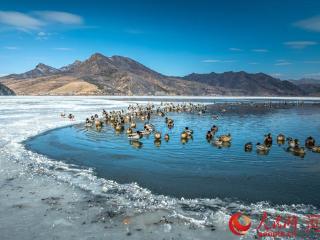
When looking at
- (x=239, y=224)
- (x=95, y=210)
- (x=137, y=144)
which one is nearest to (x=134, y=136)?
(x=137, y=144)

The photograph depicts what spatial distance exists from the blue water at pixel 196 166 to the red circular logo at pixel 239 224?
6.62 feet

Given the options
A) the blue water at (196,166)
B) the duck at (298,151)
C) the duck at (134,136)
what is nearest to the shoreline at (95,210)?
the blue water at (196,166)

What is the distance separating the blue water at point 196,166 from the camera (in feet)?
47.8

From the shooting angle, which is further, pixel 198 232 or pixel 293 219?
pixel 293 219

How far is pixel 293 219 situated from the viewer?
1137cm

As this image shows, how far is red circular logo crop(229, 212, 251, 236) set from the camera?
10469mm

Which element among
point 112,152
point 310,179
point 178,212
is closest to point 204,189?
point 178,212

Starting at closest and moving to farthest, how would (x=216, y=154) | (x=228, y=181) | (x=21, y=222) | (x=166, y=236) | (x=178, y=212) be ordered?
(x=166, y=236) → (x=21, y=222) → (x=178, y=212) → (x=228, y=181) → (x=216, y=154)

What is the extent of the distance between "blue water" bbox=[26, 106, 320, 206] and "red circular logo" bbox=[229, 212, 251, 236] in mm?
2018

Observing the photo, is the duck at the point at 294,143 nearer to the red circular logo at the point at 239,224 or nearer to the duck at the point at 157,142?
the duck at the point at 157,142

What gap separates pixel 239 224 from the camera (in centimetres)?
1097

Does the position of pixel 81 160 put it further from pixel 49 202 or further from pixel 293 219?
pixel 293 219

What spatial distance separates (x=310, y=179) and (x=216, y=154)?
21.9 ft

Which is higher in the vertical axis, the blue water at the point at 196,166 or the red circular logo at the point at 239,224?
the blue water at the point at 196,166
